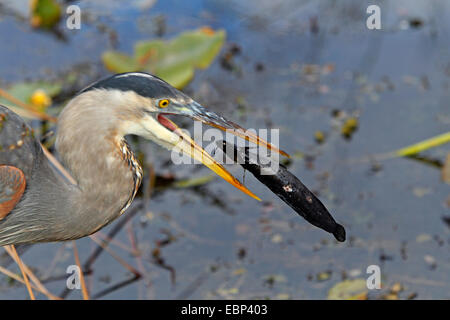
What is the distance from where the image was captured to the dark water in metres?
3.39

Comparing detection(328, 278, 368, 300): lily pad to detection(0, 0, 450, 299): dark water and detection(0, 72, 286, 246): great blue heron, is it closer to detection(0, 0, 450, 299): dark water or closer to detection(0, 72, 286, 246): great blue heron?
detection(0, 0, 450, 299): dark water

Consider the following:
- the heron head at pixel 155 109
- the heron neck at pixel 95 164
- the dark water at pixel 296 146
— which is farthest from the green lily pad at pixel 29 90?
the heron head at pixel 155 109

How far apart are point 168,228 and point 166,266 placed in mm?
278

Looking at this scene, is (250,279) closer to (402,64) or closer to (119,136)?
(119,136)

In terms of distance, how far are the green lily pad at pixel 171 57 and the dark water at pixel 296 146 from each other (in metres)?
0.40

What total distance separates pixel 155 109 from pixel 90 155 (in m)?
0.26

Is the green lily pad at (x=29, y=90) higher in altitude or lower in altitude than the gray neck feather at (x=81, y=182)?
higher

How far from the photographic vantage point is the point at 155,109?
2.10 meters

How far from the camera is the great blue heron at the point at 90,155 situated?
6.87 feet

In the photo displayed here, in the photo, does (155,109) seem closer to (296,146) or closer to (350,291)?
(350,291)

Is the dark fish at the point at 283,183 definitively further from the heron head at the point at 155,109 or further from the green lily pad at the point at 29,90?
the green lily pad at the point at 29,90

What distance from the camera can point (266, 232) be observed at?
11.9 feet

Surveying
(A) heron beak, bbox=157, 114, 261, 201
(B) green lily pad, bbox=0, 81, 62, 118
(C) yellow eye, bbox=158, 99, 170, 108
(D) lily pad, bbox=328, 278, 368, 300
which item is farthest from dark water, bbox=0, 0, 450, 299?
(C) yellow eye, bbox=158, 99, 170, 108

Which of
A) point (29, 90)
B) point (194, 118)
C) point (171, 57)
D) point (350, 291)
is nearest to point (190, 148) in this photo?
point (194, 118)
